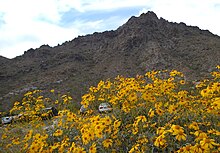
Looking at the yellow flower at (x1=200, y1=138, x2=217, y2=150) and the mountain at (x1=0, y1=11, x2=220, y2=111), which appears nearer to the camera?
the yellow flower at (x1=200, y1=138, x2=217, y2=150)

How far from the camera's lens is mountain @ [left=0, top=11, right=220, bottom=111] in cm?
2377

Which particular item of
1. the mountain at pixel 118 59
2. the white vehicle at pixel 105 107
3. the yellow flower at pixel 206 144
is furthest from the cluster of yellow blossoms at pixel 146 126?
the mountain at pixel 118 59

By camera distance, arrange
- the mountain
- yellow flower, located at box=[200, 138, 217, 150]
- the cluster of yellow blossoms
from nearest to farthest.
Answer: yellow flower, located at box=[200, 138, 217, 150] → the cluster of yellow blossoms → the mountain

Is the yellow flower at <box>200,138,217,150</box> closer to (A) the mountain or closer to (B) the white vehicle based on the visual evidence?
(B) the white vehicle

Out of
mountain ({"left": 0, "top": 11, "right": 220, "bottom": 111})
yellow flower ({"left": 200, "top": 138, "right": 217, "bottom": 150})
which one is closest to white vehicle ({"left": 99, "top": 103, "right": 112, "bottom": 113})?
yellow flower ({"left": 200, "top": 138, "right": 217, "bottom": 150})

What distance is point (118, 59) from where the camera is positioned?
27375 millimetres

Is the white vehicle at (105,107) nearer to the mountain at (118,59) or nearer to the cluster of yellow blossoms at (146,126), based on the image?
the cluster of yellow blossoms at (146,126)

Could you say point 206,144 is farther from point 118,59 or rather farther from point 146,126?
point 118,59

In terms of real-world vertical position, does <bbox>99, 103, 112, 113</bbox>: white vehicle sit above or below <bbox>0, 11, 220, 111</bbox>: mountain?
below

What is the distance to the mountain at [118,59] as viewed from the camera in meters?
23.8

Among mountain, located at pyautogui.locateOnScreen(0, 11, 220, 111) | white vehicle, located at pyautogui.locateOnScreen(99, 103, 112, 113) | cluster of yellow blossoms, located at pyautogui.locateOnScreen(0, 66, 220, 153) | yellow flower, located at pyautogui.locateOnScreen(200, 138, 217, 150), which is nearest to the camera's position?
yellow flower, located at pyautogui.locateOnScreen(200, 138, 217, 150)

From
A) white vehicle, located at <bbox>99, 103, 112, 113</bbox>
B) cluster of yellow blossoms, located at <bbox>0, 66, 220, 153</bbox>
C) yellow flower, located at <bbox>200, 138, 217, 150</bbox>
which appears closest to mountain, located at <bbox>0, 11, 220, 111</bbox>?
white vehicle, located at <bbox>99, 103, 112, 113</bbox>

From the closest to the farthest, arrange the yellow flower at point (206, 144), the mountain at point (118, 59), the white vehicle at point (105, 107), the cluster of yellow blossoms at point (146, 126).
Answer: the yellow flower at point (206, 144)
the cluster of yellow blossoms at point (146, 126)
the white vehicle at point (105, 107)
the mountain at point (118, 59)

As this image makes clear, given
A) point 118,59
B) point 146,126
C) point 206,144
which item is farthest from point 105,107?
point 118,59
